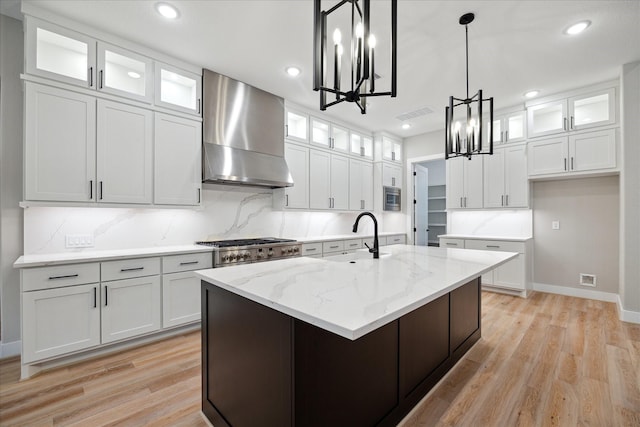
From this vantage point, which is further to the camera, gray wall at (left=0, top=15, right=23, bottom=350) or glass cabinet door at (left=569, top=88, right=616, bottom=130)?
glass cabinet door at (left=569, top=88, right=616, bottom=130)

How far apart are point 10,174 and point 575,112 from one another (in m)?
6.58

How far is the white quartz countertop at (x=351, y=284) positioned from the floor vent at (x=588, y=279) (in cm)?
310

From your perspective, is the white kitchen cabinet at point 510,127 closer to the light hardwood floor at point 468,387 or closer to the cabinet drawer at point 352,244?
the cabinet drawer at point 352,244

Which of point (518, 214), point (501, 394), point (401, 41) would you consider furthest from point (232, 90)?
point (518, 214)

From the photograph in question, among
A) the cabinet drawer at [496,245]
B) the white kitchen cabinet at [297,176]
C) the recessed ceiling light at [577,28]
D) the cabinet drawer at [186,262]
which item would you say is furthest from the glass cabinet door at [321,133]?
the recessed ceiling light at [577,28]

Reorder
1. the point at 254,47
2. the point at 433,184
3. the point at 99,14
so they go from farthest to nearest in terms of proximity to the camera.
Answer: the point at 433,184
the point at 254,47
the point at 99,14

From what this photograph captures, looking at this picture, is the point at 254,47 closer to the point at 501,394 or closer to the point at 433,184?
the point at 501,394

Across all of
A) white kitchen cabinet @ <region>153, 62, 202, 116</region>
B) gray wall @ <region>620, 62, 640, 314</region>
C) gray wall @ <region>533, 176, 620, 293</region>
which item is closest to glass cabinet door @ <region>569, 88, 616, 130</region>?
gray wall @ <region>620, 62, 640, 314</region>

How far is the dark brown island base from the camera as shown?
116 centimetres

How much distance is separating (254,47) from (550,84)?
12.5 feet

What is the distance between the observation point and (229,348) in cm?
151

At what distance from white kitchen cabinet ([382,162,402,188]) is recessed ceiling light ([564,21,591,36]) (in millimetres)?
3208

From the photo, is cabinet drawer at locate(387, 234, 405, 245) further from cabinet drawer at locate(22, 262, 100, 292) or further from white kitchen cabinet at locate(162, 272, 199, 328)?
cabinet drawer at locate(22, 262, 100, 292)

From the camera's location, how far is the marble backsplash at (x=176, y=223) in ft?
8.66
